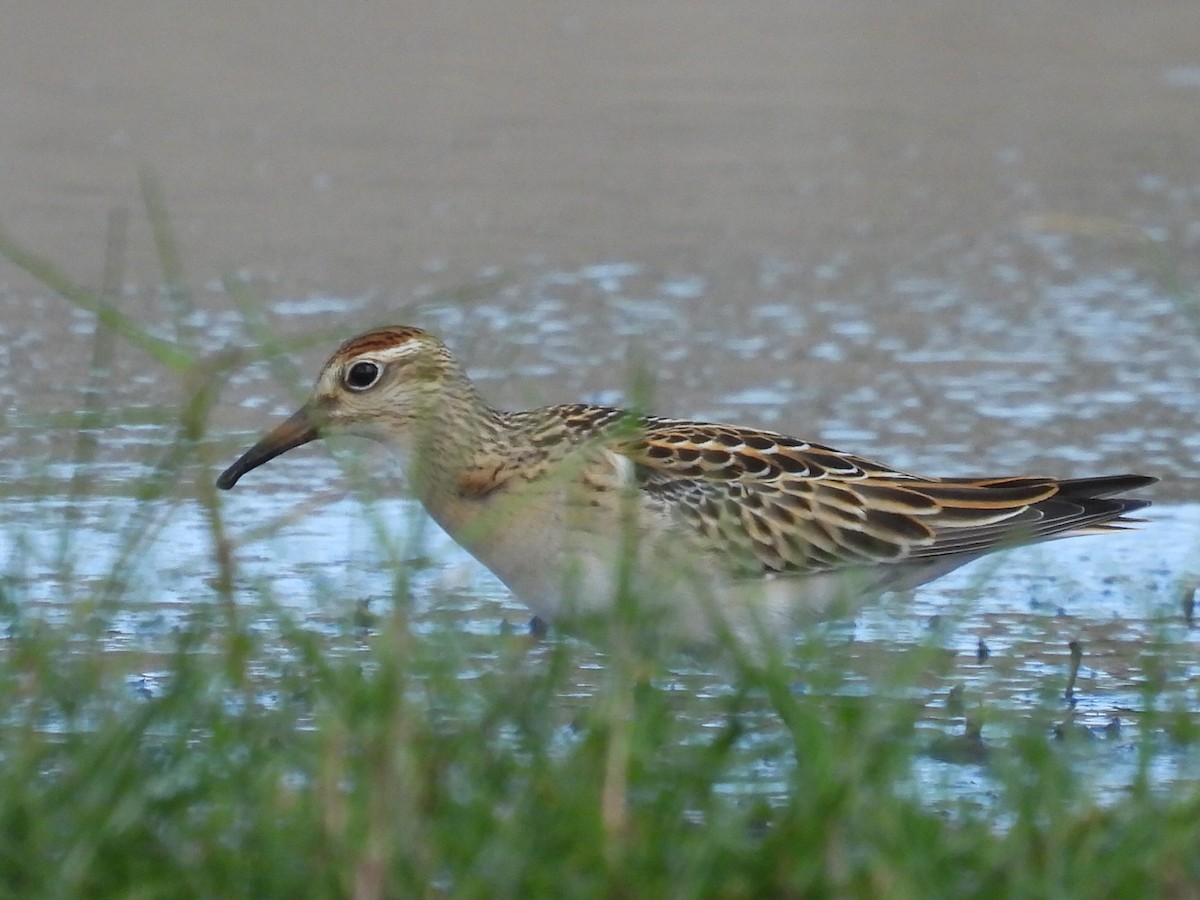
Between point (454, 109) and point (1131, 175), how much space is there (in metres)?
3.60

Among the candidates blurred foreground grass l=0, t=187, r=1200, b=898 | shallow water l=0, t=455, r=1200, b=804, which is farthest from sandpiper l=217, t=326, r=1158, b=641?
blurred foreground grass l=0, t=187, r=1200, b=898

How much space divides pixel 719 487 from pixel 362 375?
98cm

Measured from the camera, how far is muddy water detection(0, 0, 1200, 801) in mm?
7422

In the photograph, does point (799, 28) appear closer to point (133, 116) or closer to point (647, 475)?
point (133, 116)

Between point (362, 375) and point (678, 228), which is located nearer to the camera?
point (362, 375)

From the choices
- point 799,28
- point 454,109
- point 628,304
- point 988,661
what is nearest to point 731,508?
point 988,661

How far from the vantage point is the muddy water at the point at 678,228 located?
742cm

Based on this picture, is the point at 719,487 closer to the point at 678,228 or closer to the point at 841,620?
the point at 841,620

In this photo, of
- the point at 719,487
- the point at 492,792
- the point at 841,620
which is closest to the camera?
the point at 492,792

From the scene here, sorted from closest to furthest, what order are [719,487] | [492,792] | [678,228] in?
1. [492,792]
2. [719,487]
3. [678,228]

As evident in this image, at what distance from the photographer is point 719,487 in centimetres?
641

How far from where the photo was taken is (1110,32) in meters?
15.6

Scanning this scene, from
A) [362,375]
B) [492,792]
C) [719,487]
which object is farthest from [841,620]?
[492,792]

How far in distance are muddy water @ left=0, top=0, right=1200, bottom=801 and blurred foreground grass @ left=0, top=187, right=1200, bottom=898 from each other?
0.51 m
